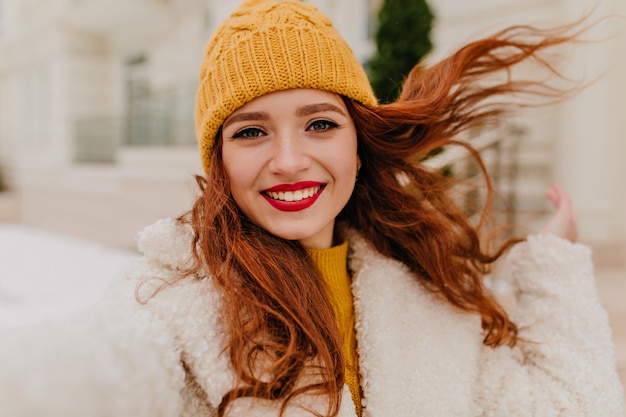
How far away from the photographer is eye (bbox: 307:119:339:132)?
91 cm

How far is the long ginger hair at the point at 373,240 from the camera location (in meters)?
0.76

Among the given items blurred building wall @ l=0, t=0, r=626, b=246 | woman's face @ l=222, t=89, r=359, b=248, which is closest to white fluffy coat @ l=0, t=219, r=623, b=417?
woman's face @ l=222, t=89, r=359, b=248

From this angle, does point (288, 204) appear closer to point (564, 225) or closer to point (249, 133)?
point (249, 133)

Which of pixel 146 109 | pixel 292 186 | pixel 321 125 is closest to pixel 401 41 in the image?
pixel 321 125

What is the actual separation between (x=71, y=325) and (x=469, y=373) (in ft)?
2.64

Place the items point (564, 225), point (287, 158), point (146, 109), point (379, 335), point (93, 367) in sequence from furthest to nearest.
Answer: point (146, 109) → point (564, 225) → point (379, 335) → point (287, 158) → point (93, 367)

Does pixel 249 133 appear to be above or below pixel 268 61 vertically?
below

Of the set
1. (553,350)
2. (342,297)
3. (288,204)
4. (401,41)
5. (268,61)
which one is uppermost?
(401,41)

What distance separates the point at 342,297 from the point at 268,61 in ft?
1.80

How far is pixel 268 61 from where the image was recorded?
0.87m

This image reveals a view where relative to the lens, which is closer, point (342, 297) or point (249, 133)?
point (249, 133)

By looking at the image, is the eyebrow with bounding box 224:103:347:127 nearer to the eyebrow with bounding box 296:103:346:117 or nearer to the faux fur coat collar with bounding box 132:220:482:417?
the eyebrow with bounding box 296:103:346:117

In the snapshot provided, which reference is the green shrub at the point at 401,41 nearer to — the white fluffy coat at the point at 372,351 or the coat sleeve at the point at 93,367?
the white fluffy coat at the point at 372,351

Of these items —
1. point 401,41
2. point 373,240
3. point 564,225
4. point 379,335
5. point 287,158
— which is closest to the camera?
point 287,158
